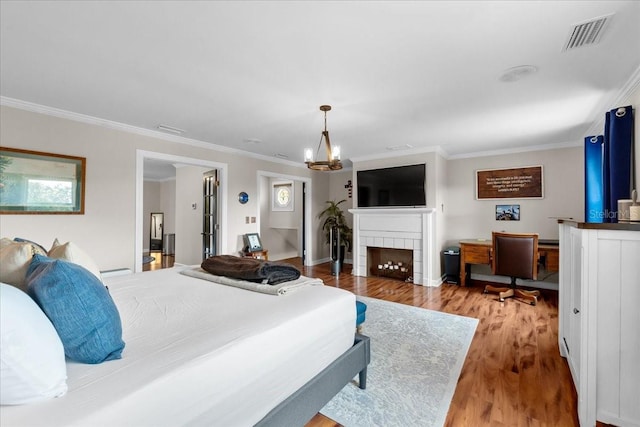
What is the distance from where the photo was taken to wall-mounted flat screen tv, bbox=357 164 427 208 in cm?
494

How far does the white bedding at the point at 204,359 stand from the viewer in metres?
0.85

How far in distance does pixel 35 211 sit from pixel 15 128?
83cm

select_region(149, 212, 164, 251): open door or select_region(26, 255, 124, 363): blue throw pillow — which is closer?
select_region(26, 255, 124, 363): blue throw pillow

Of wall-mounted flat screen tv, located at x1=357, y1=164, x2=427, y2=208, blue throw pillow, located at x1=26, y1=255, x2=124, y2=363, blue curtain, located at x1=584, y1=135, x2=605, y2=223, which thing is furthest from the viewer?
wall-mounted flat screen tv, located at x1=357, y1=164, x2=427, y2=208

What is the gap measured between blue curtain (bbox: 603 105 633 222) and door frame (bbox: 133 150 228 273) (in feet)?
15.3

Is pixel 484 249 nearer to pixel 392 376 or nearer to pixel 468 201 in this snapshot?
pixel 468 201

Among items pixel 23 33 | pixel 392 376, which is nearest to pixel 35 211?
A: pixel 23 33

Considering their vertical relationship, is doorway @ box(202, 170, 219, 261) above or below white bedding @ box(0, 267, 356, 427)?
above

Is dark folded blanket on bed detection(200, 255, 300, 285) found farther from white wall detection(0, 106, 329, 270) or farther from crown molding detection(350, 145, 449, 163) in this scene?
crown molding detection(350, 145, 449, 163)

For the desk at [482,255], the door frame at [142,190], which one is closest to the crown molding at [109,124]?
the door frame at [142,190]

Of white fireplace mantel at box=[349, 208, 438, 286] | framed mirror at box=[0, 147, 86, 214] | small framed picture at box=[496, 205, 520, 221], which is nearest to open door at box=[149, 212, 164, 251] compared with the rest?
framed mirror at box=[0, 147, 86, 214]

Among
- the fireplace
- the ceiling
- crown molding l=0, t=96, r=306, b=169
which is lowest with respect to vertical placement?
the fireplace

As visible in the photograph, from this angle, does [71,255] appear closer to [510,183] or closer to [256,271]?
[256,271]

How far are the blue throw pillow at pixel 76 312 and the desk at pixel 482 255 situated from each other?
4821mm
